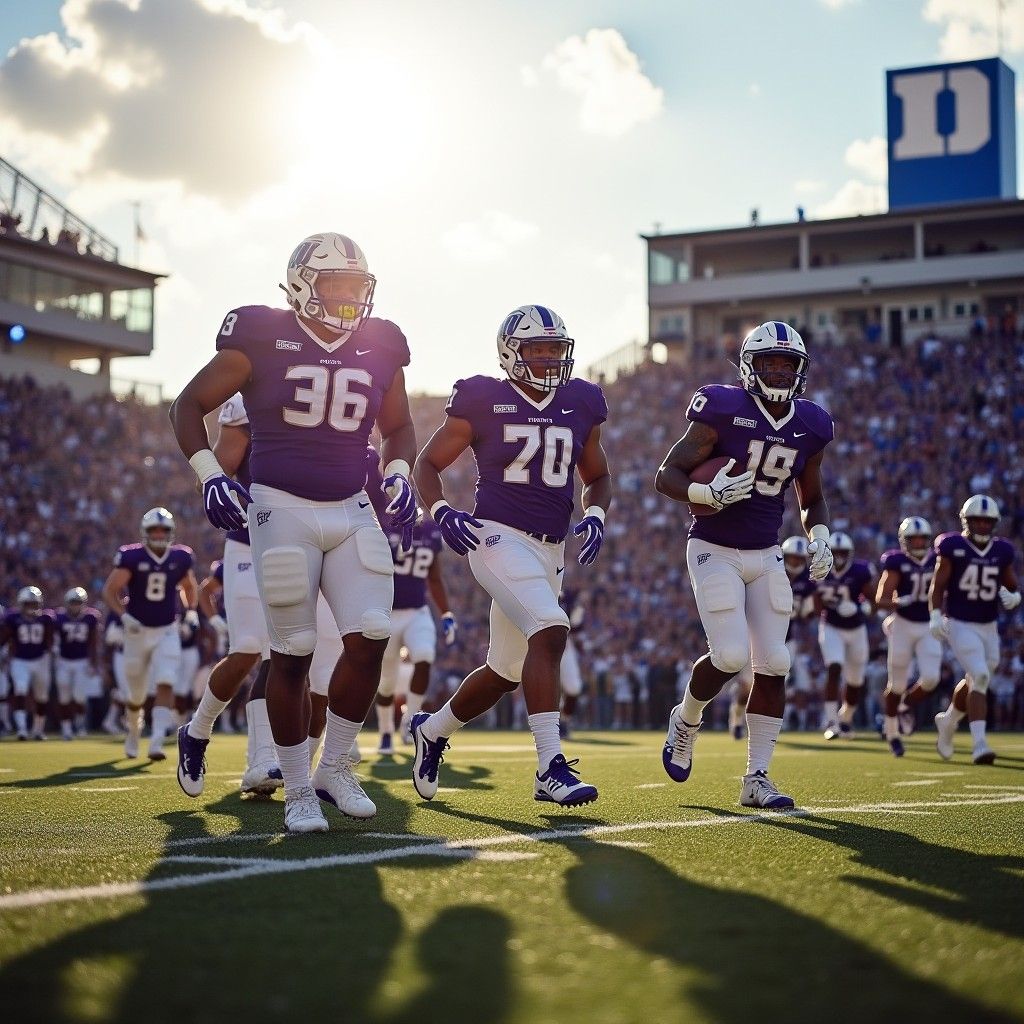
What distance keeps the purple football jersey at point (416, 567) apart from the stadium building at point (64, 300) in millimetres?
27760

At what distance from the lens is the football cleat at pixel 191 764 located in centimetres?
720

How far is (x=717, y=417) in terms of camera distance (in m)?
7.04

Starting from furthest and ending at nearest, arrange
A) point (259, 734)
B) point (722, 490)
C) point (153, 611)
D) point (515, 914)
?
point (153, 611) < point (259, 734) < point (722, 490) < point (515, 914)

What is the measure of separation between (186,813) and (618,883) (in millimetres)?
2883

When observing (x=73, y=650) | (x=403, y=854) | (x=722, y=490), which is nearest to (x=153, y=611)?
(x=722, y=490)

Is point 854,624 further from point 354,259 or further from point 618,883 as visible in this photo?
point 618,883

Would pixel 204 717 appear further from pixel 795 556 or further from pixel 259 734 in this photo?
pixel 795 556

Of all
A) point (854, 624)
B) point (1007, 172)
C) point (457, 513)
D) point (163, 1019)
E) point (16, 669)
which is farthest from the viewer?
point (1007, 172)

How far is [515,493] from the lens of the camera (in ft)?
21.4

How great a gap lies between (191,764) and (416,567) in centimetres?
559

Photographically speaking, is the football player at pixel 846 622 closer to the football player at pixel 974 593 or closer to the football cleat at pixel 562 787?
the football player at pixel 974 593

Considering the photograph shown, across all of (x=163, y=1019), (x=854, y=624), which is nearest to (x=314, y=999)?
(x=163, y=1019)

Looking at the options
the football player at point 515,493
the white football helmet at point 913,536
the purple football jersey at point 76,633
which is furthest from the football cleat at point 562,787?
the purple football jersey at point 76,633

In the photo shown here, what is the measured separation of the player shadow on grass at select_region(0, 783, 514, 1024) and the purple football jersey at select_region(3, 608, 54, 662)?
55.0 feet
